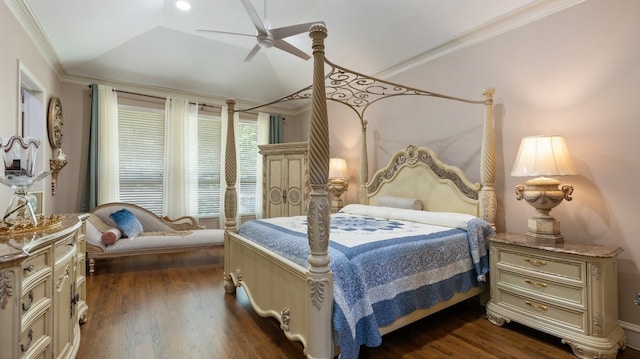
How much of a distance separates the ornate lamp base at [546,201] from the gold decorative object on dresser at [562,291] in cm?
9

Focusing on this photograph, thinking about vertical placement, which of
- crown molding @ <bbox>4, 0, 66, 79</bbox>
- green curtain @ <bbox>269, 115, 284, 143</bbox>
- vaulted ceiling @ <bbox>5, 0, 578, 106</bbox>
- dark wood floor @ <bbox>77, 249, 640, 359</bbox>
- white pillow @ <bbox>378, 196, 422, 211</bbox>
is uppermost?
vaulted ceiling @ <bbox>5, 0, 578, 106</bbox>

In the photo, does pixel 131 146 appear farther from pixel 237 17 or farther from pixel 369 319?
pixel 369 319

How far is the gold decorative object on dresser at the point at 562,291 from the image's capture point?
6.46 ft

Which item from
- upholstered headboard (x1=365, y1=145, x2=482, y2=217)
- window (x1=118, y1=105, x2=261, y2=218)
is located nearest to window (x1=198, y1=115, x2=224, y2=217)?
window (x1=118, y1=105, x2=261, y2=218)

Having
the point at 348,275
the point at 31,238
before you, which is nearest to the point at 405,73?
the point at 348,275

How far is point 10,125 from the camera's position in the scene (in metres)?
2.41

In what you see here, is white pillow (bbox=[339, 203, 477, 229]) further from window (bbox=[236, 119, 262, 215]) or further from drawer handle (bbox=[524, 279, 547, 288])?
window (bbox=[236, 119, 262, 215])

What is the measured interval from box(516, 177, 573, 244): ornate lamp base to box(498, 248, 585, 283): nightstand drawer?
20cm

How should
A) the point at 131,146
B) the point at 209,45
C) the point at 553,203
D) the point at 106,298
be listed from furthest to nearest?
the point at 131,146
the point at 209,45
the point at 106,298
the point at 553,203

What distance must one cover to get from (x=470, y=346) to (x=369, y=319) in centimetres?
92

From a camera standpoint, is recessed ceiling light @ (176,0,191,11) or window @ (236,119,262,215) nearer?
recessed ceiling light @ (176,0,191,11)

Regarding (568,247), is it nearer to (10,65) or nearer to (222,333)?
(222,333)

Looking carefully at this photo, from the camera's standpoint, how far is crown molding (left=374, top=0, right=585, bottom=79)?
103 inches

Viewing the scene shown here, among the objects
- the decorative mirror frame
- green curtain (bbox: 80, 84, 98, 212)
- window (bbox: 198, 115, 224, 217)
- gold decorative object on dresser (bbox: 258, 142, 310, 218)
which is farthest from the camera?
window (bbox: 198, 115, 224, 217)
